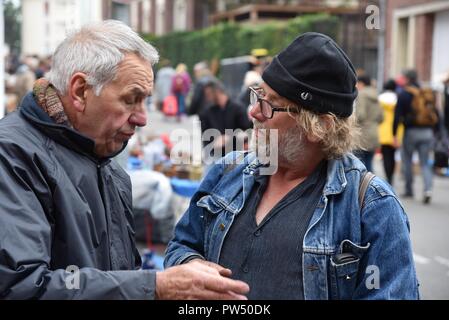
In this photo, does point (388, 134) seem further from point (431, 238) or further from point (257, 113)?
point (257, 113)

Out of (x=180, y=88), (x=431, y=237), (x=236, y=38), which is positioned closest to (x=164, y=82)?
(x=180, y=88)

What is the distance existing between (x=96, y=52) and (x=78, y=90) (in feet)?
0.45

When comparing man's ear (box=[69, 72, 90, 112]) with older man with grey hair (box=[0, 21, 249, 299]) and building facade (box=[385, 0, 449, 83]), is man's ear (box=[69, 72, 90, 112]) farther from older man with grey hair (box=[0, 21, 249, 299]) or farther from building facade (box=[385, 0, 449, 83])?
building facade (box=[385, 0, 449, 83])

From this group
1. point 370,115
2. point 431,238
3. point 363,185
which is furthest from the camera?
point 370,115

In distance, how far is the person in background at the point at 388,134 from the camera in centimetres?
1109

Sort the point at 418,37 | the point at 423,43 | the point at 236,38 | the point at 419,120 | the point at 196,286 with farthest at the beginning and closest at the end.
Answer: the point at 236,38 < the point at 418,37 < the point at 423,43 < the point at 419,120 < the point at 196,286

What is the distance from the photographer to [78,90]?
7.14 feet

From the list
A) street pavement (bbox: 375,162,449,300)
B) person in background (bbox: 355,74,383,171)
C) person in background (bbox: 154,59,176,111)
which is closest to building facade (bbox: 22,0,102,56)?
street pavement (bbox: 375,162,449,300)

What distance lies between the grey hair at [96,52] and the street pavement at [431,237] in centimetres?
447

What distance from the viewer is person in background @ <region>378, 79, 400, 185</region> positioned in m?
11.1

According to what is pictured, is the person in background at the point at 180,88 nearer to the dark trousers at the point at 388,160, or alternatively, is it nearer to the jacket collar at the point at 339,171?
the dark trousers at the point at 388,160
